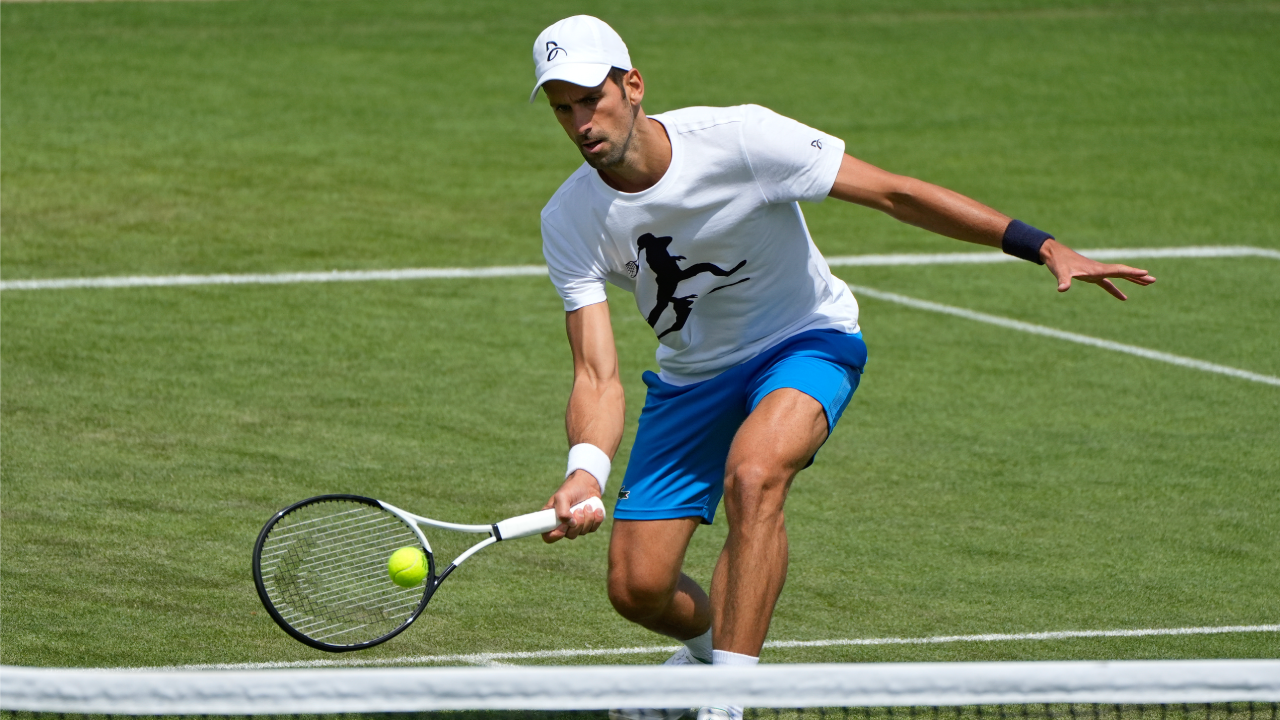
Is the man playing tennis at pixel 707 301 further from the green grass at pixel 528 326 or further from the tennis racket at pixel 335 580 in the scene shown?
the green grass at pixel 528 326

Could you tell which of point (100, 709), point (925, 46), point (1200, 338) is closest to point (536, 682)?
point (100, 709)

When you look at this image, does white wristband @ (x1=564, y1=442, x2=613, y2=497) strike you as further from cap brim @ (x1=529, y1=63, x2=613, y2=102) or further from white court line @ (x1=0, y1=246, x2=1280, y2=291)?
white court line @ (x1=0, y1=246, x2=1280, y2=291)

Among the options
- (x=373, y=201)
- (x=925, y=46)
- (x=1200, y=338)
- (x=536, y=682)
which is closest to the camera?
(x=536, y=682)

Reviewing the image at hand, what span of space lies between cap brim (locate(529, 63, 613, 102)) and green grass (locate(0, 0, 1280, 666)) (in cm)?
226

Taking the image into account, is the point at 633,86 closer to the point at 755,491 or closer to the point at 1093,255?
the point at 755,491

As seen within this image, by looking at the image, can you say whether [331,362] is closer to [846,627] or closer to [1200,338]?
[846,627]

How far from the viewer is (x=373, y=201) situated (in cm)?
1510

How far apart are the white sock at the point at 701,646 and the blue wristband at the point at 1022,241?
1.74m

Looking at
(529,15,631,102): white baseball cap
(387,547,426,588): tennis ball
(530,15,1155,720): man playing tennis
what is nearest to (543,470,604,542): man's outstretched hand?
(530,15,1155,720): man playing tennis

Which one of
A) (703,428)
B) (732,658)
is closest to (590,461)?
(703,428)

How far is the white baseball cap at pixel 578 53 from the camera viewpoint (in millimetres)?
5422

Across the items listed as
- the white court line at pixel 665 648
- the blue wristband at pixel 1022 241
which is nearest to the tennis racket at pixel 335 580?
the white court line at pixel 665 648

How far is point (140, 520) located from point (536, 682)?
14.8 ft

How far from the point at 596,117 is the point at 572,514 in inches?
50.6
